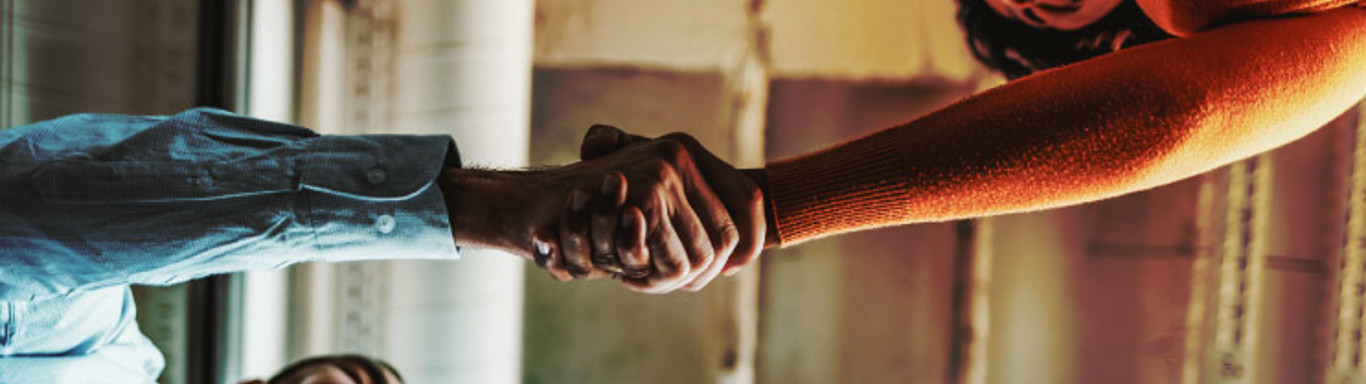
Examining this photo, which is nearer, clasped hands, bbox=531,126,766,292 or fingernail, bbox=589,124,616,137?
clasped hands, bbox=531,126,766,292

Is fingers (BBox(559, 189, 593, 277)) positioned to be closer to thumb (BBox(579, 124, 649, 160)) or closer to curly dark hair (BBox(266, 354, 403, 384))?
thumb (BBox(579, 124, 649, 160))

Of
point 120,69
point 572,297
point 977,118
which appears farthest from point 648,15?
point 977,118

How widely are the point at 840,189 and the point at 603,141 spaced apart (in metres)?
0.31

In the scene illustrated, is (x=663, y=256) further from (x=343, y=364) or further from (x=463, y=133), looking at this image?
(x=463, y=133)

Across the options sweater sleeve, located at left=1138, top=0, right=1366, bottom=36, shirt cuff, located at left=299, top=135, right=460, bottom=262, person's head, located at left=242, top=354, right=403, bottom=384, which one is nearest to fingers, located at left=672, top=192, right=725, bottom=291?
shirt cuff, located at left=299, top=135, right=460, bottom=262

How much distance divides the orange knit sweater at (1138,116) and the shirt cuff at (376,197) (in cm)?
48

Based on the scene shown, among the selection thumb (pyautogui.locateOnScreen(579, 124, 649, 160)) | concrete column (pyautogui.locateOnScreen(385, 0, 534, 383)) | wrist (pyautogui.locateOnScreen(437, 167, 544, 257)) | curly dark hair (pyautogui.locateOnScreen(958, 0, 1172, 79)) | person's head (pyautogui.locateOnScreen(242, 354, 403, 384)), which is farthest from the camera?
concrete column (pyautogui.locateOnScreen(385, 0, 534, 383))

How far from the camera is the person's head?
1666mm

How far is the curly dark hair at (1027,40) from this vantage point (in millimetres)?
1932

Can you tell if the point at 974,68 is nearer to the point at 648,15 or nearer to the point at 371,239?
the point at 648,15

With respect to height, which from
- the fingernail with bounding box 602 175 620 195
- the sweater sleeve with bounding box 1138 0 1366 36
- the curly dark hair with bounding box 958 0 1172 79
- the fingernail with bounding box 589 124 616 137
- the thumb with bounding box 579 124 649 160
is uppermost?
the curly dark hair with bounding box 958 0 1172 79

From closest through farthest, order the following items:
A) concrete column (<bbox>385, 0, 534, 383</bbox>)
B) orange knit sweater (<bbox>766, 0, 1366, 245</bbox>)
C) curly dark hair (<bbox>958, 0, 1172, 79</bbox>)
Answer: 1. orange knit sweater (<bbox>766, 0, 1366, 245</bbox>)
2. curly dark hair (<bbox>958, 0, 1172, 79</bbox>)
3. concrete column (<bbox>385, 0, 534, 383</bbox>)

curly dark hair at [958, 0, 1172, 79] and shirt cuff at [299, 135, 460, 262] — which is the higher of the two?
curly dark hair at [958, 0, 1172, 79]

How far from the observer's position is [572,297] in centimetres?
234
